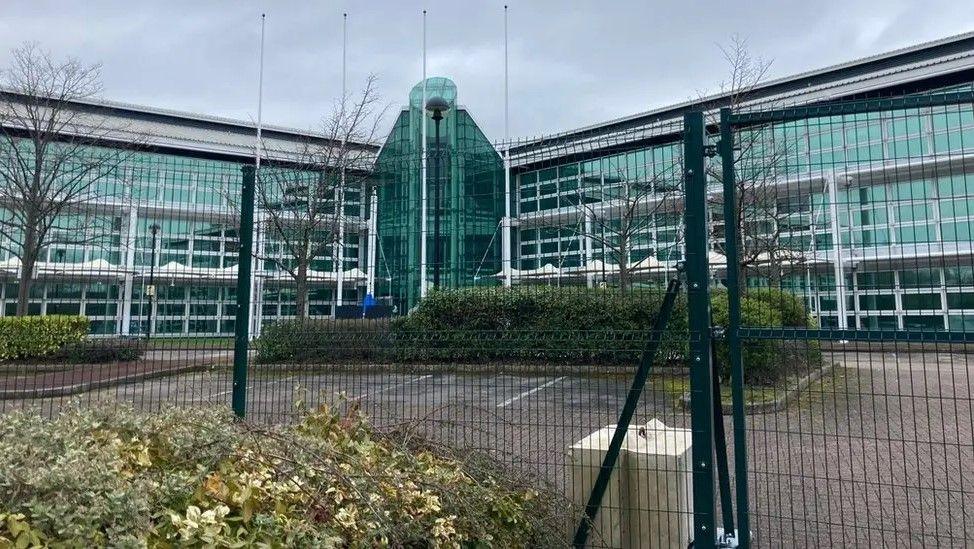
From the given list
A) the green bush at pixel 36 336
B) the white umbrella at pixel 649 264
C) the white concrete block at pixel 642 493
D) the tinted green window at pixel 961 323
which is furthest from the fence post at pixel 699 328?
the green bush at pixel 36 336

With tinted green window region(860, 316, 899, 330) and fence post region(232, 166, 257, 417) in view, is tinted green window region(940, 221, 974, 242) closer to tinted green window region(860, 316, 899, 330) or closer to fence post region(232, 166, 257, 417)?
tinted green window region(860, 316, 899, 330)

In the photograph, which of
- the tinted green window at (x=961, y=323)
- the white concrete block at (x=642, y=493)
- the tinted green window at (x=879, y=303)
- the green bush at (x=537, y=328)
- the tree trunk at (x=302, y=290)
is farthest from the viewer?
the tree trunk at (x=302, y=290)

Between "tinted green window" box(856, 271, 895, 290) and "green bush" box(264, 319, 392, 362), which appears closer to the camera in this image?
"tinted green window" box(856, 271, 895, 290)

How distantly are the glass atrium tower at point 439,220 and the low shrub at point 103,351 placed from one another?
81.3 inches


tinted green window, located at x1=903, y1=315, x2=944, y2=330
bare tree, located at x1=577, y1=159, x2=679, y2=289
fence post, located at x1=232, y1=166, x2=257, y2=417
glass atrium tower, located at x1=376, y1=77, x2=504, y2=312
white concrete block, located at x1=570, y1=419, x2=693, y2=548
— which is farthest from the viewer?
glass atrium tower, located at x1=376, y1=77, x2=504, y2=312

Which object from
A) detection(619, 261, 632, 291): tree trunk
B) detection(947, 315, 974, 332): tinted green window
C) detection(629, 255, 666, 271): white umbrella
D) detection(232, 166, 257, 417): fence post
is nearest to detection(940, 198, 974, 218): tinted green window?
detection(947, 315, 974, 332): tinted green window

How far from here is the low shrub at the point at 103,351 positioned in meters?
4.95

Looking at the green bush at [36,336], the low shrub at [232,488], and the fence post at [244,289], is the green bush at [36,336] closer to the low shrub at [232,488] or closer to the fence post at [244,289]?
the fence post at [244,289]

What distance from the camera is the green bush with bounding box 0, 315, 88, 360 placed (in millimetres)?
6004

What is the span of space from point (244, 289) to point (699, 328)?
3.18m

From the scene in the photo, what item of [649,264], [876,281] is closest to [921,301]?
[876,281]

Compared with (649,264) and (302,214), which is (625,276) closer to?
(649,264)

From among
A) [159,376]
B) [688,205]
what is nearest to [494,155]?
[688,205]

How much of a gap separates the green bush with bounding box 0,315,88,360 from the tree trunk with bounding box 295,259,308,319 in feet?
6.79
